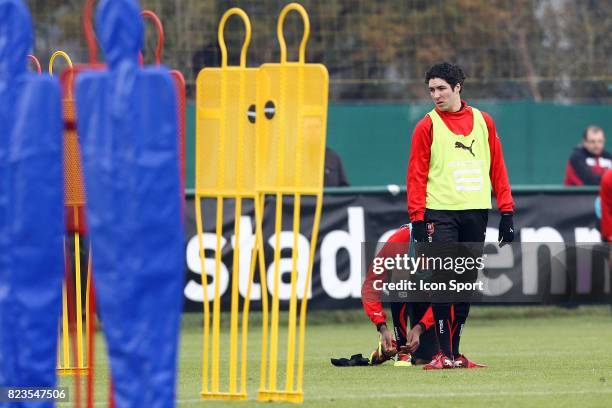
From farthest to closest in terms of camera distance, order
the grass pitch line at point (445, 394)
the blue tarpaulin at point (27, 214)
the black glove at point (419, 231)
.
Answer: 1. the black glove at point (419, 231)
2. the grass pitch line at point (445, 394)
3. the blue tarpaulin at point (27, 214)

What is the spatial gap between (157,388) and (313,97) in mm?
2273

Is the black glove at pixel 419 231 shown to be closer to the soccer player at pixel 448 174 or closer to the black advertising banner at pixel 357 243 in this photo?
the soccer player at pixel 448 174

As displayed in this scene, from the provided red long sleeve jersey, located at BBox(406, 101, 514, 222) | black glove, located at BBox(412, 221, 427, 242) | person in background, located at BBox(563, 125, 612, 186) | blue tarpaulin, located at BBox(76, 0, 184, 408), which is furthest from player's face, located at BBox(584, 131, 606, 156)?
blue tarpaulin, located at BBox(76, 0, 184, 408)

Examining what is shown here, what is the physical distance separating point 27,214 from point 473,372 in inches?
179

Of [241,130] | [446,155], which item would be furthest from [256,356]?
[241,130]

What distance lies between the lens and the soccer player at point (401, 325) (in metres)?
10.2

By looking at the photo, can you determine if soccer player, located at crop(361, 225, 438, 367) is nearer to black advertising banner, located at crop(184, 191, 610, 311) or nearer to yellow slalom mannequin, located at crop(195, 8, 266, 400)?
yellow slalom mannequin, located at crop(195, 8, 266, 400)

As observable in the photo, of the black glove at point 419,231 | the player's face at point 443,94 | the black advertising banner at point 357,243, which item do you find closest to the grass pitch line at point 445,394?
the black glove at point 419,231

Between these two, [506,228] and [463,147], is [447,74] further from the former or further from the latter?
[506,228]

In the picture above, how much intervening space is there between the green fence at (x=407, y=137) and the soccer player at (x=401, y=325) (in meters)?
7.92

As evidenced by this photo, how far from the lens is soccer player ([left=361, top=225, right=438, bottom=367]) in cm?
1018

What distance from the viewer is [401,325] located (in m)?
10.5

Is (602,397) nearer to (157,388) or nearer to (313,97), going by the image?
(313,97)

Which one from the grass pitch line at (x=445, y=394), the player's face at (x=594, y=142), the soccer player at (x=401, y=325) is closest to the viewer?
the grass pitch line at (x=445, y=394)
